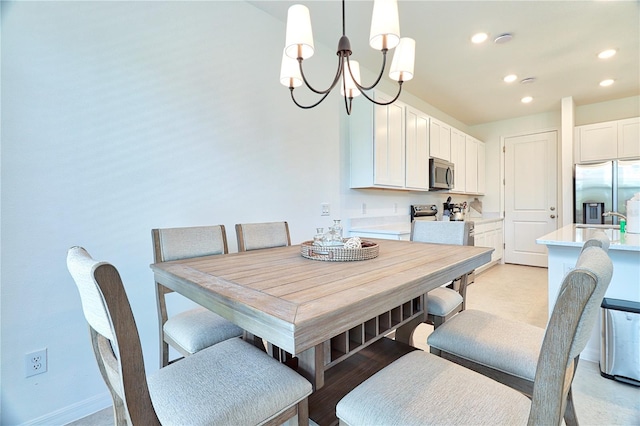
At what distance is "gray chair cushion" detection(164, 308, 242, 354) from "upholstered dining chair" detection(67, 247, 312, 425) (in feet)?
0.84

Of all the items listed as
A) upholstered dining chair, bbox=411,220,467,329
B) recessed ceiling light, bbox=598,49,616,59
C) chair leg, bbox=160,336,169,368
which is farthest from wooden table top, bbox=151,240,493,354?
recessed ceiling light, bbox=598,49,616,59

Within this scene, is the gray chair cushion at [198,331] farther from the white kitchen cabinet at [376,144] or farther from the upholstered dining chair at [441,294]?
the white kitchen cabinet at [376,144]

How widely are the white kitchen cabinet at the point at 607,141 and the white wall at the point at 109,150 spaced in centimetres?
490

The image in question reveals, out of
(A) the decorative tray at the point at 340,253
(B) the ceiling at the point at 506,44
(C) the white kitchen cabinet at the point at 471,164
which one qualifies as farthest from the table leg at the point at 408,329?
(C) the white kitchen cabinet at the point at 471,164

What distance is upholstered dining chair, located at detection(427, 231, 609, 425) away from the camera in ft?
3.35

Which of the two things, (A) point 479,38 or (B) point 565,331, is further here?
(A) point 479,38

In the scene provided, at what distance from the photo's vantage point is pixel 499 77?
3637 mm

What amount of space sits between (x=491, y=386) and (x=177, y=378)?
3.18 ft

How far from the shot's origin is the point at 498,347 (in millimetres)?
1084

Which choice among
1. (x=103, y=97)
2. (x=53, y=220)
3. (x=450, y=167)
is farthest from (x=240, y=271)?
(x=450, y=167)

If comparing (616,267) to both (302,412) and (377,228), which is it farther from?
(302,412)

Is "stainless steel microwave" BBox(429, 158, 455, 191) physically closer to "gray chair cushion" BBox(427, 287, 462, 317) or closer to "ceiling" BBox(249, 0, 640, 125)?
"ceiling" BBox(249, 0, 640, 125)

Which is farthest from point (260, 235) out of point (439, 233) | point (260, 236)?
point (439, 233)

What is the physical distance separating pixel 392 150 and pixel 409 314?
88.3 inches
